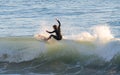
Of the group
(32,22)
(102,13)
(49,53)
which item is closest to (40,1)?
(102,13)

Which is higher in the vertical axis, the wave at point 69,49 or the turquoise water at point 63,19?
the wave at point 69,49

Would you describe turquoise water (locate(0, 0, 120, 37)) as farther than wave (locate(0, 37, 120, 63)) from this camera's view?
Yes

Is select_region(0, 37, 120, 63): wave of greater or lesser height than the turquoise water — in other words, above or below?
above

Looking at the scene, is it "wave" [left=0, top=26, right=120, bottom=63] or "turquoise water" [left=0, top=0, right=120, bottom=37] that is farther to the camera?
"turquoise water" [left=0, top=0, right=120, bottom=37]

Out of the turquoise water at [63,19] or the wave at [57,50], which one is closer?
the wave at [57,50]

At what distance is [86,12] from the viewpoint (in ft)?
128

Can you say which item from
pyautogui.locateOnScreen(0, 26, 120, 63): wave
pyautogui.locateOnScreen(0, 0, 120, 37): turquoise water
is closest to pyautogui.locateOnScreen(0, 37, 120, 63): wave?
pyautogui.locateOnScreen(0, 26, 120, 63): wave

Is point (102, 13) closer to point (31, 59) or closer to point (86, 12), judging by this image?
point (86, 12)

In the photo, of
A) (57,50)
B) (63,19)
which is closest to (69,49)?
(57,50)

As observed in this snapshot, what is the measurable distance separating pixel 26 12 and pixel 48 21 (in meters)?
6.09

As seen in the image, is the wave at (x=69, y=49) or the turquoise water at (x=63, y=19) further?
the turquoise water at (x=63, y=19)

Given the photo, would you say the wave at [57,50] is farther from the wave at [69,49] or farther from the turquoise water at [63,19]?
the turquoise water at [63,19]

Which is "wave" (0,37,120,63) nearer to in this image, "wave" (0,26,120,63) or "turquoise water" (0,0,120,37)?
"wave" (0,26,120,63)

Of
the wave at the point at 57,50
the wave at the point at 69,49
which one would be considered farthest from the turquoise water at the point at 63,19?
the wave at the point at 57,50
